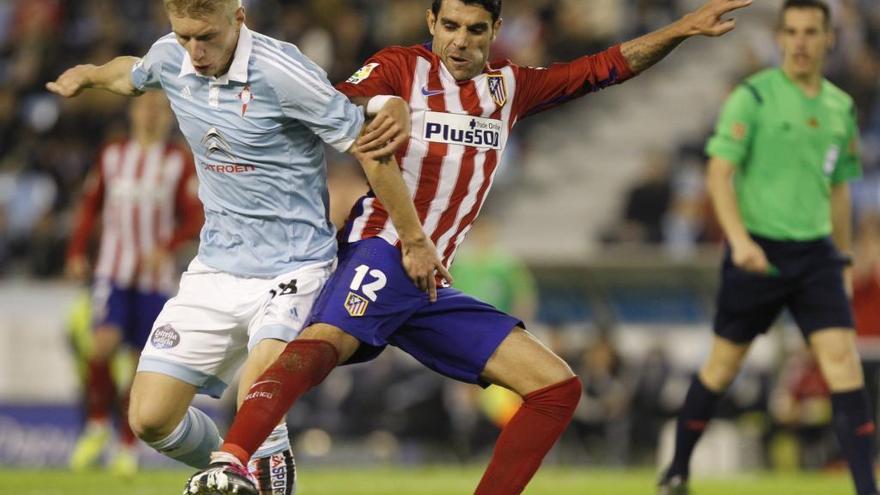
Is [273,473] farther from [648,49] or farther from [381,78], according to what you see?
[648,49]

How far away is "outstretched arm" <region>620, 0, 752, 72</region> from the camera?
5.87 metres

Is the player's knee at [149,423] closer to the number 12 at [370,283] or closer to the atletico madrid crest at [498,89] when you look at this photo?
the number 12 at [370,283]

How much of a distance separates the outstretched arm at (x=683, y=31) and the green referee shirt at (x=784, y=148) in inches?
76.2

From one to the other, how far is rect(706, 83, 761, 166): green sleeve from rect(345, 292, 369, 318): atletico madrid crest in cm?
271

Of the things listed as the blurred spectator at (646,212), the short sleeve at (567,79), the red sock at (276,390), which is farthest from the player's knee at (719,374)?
the blurred spectator at (646,212)

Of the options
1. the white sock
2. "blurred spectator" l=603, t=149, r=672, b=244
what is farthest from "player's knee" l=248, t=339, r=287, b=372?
"blurred spectator" l=603, t=149, r=672, b=244

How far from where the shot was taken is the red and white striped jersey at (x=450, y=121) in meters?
6.05

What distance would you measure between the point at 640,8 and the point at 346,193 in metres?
7.71

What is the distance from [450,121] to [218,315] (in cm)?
116

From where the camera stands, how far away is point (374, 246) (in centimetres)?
600

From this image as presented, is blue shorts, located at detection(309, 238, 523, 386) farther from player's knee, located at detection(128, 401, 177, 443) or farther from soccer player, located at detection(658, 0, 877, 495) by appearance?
soccer player, located at detection(658, 0, 877, 495)

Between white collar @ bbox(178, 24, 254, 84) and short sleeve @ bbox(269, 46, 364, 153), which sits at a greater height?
white collar @ bbox(178, 24, 254, 84)

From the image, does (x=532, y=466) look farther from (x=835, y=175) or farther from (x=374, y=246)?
(x=835, y=175)

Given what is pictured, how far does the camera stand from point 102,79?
646 cm
